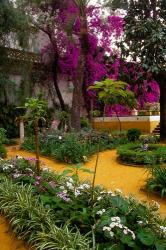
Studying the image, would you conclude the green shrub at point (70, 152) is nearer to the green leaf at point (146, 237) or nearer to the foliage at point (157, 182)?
the foliage at point (157, 182)

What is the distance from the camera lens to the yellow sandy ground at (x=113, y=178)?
4.84m

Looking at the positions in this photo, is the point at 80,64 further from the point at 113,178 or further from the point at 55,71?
the point at 113,178

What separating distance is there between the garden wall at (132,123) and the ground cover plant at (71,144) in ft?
14.4

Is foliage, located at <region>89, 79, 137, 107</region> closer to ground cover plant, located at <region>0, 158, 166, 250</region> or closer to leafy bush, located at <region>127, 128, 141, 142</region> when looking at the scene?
ground cover plant, located at <region>0, 158, 166, 250</region>

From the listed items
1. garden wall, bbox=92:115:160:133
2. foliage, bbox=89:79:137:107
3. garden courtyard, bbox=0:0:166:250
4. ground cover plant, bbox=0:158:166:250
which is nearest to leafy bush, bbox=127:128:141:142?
garden courtyard, bbox=0:0:166:250

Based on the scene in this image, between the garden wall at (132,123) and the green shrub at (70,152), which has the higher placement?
the garden wall at (132,123)

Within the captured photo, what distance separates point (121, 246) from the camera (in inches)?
149

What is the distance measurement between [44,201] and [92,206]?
70 centimetres

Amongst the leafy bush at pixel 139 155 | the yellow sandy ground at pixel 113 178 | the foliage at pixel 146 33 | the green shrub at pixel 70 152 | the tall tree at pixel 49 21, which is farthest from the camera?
the tall tree at pixel 49 21

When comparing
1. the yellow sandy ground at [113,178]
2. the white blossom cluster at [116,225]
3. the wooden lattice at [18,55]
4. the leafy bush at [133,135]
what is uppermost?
the wooden lattice at [18,55]

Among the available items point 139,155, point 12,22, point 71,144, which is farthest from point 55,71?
point 139,155

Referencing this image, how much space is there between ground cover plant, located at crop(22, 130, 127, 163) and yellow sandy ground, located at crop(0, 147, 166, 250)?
28 cm

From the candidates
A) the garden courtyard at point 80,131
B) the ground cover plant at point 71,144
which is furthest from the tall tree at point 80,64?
the ground cover plant at point 71,144

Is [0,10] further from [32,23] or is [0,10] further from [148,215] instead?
[148,215]
